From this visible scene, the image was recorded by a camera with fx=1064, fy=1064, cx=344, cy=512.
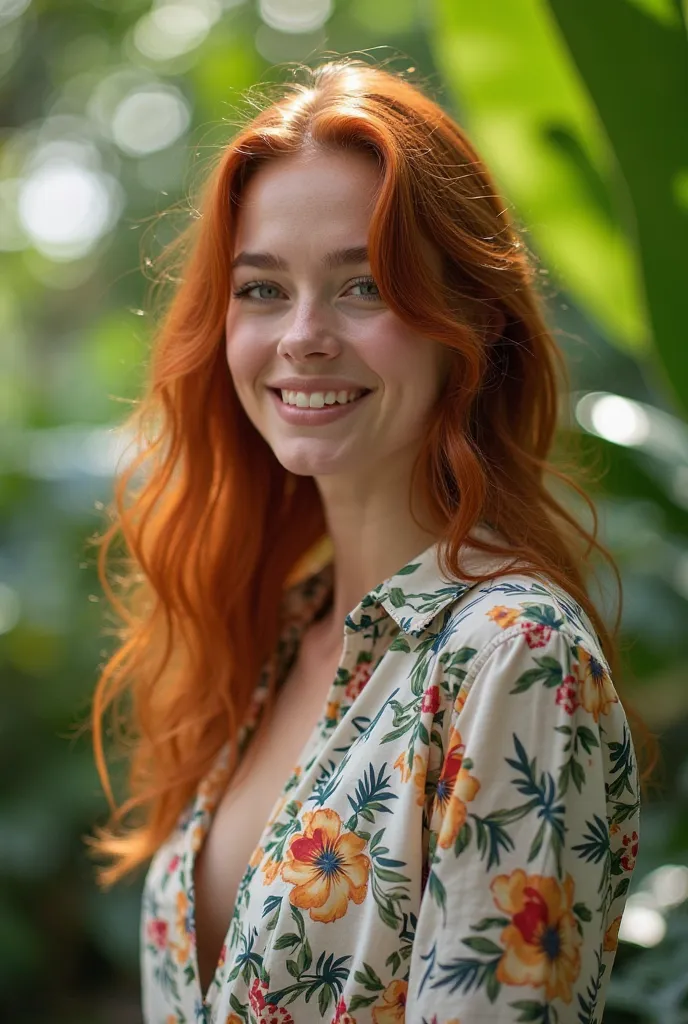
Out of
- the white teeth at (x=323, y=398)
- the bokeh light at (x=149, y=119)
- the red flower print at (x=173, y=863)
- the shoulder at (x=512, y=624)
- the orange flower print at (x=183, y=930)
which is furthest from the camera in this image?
the bokeh light at (x=149, y=119)

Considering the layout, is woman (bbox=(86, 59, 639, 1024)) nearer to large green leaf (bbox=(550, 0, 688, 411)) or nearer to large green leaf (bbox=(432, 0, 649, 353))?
large green leaf (bbox=(550, 0, 688, 411))

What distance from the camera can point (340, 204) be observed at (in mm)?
1217

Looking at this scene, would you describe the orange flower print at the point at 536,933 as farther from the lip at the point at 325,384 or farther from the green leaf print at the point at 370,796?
the lip at the point at 325,384

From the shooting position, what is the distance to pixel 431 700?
109cm

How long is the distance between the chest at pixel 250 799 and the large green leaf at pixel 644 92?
0.83m

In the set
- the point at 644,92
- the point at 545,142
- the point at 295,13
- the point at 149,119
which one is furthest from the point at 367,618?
the point at 149,119

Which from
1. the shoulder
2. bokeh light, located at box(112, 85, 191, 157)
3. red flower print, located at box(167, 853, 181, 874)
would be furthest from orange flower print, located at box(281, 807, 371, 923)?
bokeh light, located at box(112, 85, 191, 157)

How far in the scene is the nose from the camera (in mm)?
1219

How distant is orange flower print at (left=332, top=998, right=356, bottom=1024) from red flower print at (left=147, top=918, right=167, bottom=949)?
16.6 inches

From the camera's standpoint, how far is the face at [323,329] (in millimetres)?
1220

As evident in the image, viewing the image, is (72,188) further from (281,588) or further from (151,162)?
(281,588)

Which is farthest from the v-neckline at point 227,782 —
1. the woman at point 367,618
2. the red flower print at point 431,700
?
the red flower print at point 431,700

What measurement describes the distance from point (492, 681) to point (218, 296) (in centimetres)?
63

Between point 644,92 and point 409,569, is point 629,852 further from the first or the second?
point 644,92
